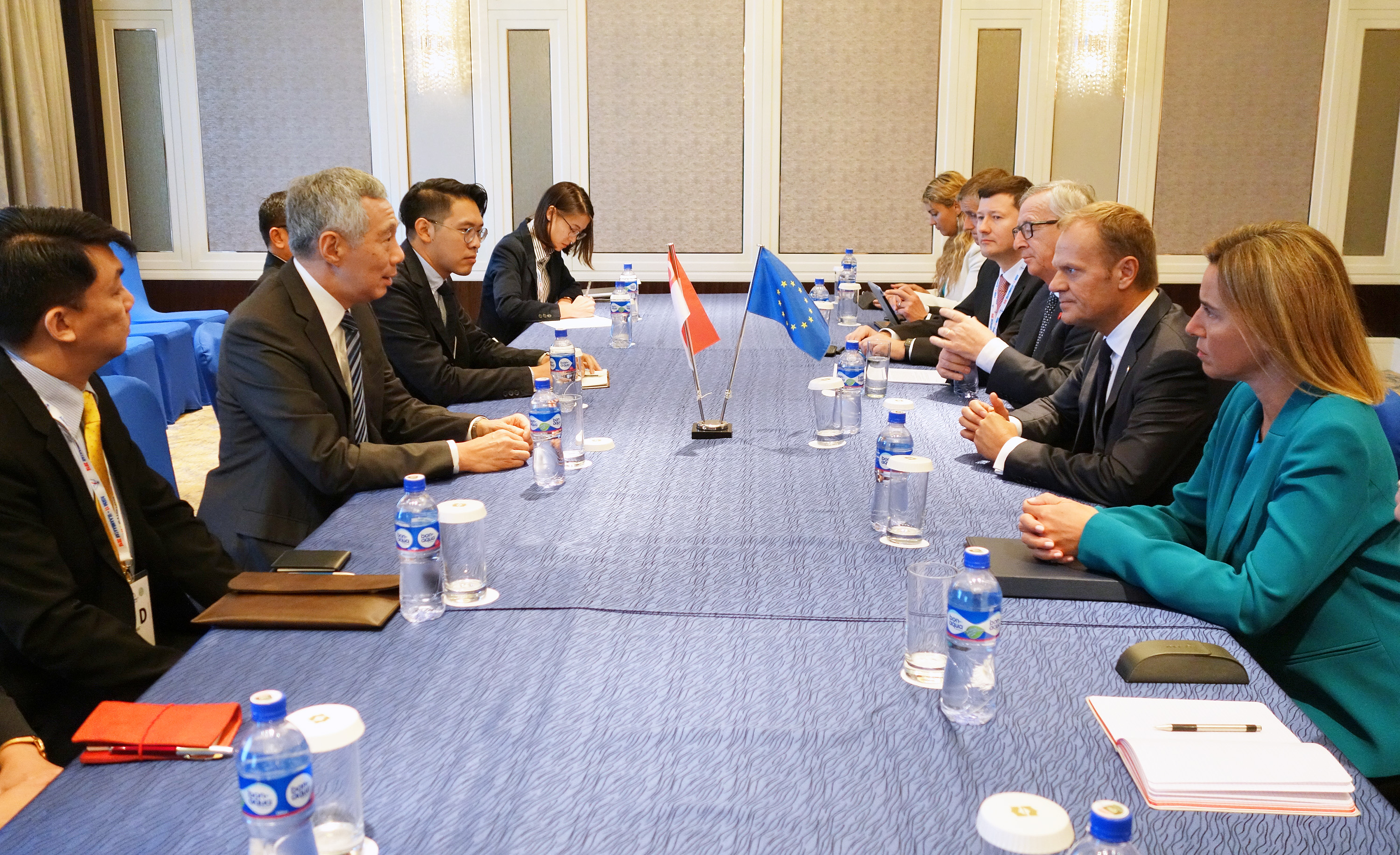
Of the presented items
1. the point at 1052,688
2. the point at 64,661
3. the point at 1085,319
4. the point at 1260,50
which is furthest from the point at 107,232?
the point at 1260,50

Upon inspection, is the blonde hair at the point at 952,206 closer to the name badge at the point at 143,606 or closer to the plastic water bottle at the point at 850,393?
the plastic water bottle at the point at 850,393

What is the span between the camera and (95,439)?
206cm

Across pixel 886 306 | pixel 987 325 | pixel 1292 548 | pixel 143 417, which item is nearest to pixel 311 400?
pixel 143 417

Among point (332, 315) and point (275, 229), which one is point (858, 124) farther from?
point (332, 315)

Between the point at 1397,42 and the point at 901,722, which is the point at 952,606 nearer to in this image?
the point at 901,722

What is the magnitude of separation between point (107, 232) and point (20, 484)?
0.54 m

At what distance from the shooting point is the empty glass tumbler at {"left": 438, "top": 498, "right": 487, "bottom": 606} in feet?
5.87

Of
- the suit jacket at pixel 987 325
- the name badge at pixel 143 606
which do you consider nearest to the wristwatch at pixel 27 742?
the name badge at pixel 143 606

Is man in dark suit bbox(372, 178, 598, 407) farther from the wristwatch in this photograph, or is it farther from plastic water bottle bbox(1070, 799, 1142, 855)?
plastic water bottle bbox(1070, 799, 1142, 855)

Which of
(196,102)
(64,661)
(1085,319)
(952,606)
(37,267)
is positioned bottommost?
(64,661)

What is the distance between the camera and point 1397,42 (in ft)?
22.6

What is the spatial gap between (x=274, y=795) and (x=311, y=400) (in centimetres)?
162

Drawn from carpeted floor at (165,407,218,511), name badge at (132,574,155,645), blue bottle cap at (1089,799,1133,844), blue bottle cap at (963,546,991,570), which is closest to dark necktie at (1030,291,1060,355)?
blue bottle cap at (963,546,991,570)

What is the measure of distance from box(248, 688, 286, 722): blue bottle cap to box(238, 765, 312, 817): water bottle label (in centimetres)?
6
